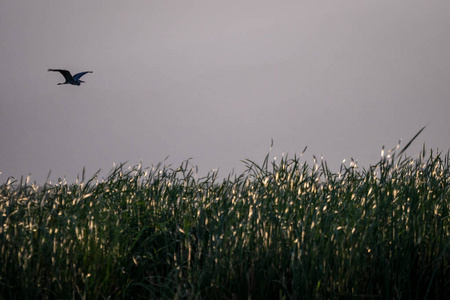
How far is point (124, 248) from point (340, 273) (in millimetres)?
1861

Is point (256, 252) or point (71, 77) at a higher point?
point (71, 77)

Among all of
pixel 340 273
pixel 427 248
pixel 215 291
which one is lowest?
pixel 215 291

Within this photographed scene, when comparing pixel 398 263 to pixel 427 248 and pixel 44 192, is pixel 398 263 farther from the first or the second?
pixel 44 192

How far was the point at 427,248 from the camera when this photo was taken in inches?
161

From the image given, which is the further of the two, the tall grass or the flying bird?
the flying bird

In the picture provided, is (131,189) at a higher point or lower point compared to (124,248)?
higher

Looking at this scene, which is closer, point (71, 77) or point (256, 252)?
point (256, 252)

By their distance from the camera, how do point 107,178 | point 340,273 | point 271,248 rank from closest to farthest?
point 340,273 < point 271,248 < point 107,178

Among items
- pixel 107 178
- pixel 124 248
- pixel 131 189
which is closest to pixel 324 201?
pixel 124 248

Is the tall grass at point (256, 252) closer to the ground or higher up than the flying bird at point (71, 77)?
closer to the ground

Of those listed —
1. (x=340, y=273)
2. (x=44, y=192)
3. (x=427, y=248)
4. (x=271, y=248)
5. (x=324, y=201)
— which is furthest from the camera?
(x=44, y=192)

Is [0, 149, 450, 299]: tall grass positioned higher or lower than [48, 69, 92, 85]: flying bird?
lower

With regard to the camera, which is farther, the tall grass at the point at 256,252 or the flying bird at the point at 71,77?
the flying bird at the point at 71,77

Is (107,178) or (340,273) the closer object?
(340,273)
